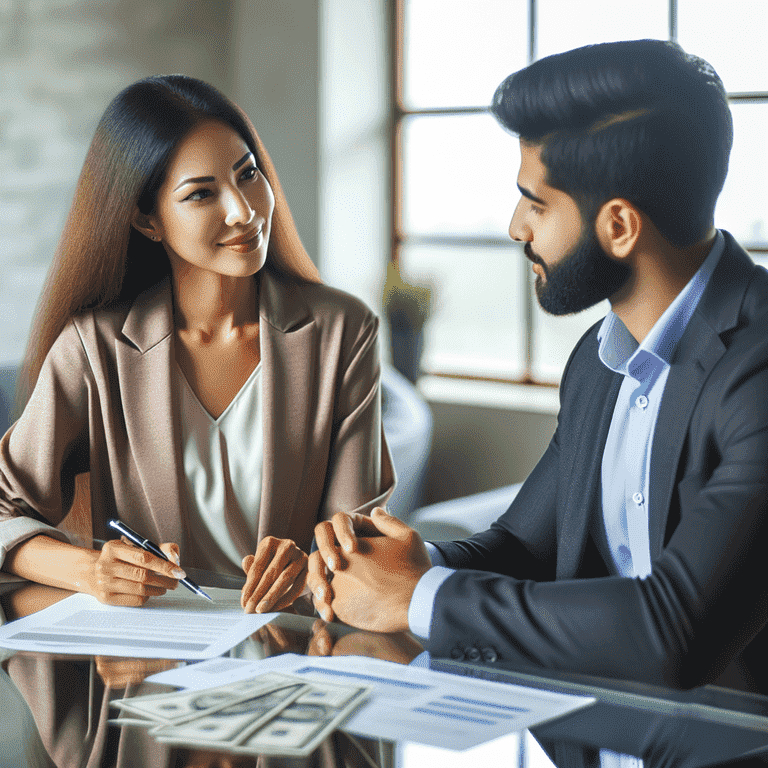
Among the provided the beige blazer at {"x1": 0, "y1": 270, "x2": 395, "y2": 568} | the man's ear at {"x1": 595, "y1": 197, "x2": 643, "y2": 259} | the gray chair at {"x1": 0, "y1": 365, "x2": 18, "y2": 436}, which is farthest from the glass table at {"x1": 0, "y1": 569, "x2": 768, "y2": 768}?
the gray chair at {"x1": 0, "y1": 365, "x2": 18, "y2": 436}

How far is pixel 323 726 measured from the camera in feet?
3.53

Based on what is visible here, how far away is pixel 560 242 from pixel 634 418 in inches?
11.8

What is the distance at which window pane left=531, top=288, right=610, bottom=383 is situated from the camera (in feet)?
17.0

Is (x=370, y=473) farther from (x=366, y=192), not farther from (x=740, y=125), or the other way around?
(x=366, y=192)

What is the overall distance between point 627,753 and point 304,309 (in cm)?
113

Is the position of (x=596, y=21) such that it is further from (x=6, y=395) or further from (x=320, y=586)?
(x=320, y=586)

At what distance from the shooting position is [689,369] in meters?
1.41

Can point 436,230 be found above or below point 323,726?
above

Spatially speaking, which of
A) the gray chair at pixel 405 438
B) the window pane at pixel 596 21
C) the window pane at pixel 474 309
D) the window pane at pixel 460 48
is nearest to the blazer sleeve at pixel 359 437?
the gray chair at pixel 405 438

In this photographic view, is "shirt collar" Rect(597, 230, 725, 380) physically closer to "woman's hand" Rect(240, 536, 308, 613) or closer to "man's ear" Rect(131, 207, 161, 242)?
"woman's hand" Rect(240, 536, 308, 613)

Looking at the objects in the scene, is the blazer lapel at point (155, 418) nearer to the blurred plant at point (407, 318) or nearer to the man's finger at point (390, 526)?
the man's finger at point (390, 526)

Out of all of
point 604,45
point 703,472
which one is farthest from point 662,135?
point 703,472

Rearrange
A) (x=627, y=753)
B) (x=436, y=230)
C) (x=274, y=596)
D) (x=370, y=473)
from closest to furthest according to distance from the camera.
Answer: (x=627, y=753) < (x=274, y=596) < (x=370, y=473) < (x=436, y=230)

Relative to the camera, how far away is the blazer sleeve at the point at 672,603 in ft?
3.96
